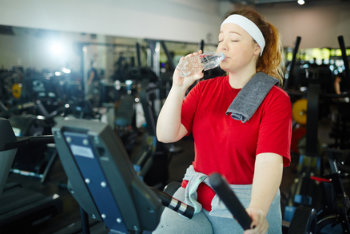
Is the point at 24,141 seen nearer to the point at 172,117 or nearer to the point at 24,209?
the point at 172,117

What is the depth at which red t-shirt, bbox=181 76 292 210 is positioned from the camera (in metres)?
1.13

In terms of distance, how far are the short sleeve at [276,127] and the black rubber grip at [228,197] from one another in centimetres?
38

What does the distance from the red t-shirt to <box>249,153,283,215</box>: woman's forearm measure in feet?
0.09

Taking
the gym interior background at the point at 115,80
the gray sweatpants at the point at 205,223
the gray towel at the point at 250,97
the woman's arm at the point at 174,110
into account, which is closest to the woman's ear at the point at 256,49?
the gray towel at the point at 250,97

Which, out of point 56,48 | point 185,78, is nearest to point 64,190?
point 56,48

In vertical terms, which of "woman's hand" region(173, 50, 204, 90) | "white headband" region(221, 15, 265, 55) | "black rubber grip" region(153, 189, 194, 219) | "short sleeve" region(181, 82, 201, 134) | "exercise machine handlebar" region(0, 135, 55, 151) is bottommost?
"black rubber grip" region(153, 189, 194, 219)

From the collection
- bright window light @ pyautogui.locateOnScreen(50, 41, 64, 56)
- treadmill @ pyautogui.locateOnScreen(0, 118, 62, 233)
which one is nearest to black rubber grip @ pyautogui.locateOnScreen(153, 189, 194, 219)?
treadmill @ pyautogui.locateOnScreen(0, 118, 62, 233)

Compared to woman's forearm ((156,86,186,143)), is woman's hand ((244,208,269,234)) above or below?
below

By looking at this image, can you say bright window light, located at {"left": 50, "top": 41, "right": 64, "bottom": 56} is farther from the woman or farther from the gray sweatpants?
the gray sweatpants

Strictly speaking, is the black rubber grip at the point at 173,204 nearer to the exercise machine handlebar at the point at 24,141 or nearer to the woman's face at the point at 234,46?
the woman's face at the point at 234,46

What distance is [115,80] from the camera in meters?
5.61

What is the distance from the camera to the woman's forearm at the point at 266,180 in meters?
1.02

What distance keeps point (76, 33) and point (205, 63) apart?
11.7ft

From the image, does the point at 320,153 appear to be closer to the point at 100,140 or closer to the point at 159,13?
the point at 100,140
